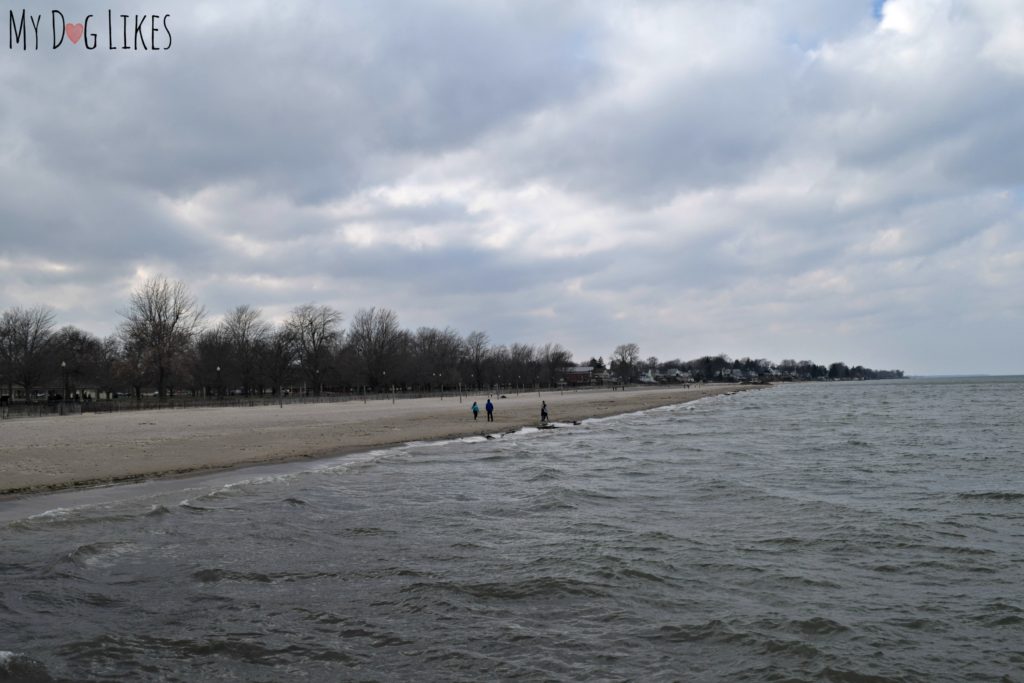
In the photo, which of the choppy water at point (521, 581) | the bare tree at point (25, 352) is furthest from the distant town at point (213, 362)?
the choppy water at point (521, 581)

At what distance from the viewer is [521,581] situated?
→ 10.1 m

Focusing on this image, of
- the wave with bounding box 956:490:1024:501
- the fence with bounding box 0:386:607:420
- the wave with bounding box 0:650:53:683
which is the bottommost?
the wave with bounding box 956:490:1024:501

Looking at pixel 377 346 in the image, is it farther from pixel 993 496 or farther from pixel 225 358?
pixel 993 496

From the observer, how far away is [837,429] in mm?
42438

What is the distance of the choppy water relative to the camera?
7.24 metres

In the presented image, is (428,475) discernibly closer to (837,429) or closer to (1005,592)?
(1005,592)

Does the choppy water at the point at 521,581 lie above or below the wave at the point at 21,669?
below

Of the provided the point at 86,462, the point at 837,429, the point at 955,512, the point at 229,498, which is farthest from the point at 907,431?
the point at 86,462

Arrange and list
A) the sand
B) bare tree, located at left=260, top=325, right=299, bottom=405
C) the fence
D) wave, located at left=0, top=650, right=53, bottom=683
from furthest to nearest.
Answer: bare tree, located at left=260, top=325, right=299, bottom=405, the fence, the sand, wave, located at left=0, top=650, right=53, bottom=683

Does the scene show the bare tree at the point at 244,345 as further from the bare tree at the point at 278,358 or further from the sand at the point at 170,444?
the sand at the point at 170,444

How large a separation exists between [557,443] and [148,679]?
2858cm

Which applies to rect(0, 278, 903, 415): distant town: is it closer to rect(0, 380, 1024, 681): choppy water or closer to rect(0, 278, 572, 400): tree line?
rect(0, 278, 572, 400): tree line

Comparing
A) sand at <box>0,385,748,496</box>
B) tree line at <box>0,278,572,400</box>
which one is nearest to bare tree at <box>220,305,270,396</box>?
tree line at <box>0,278,572,400</box>

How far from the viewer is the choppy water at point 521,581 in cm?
724
